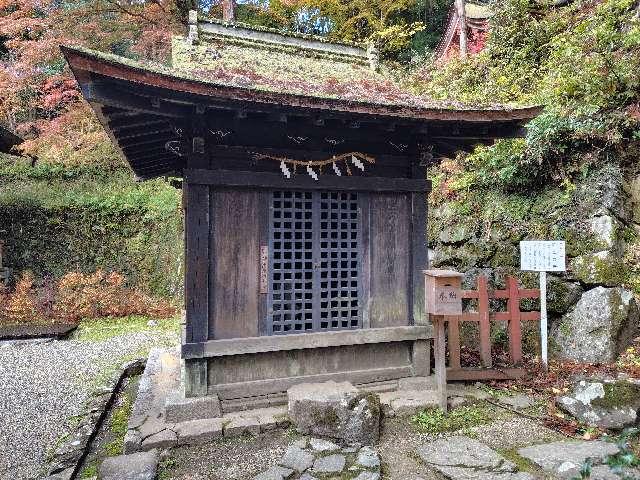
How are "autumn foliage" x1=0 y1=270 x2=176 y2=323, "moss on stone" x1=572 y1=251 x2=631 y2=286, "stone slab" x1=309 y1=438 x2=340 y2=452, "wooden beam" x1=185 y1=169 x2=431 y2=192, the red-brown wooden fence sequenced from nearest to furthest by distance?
"stone slab" x1=309 y1=438 x2=340 y2=452
"wooden beam" x1=185 y1=169 x2=431 y2=192
the red-brown wooden fence
"moss on stone" x1=572 y1=251 x2=631 y2=286
"autumn foliage" x1=0 y1=270 x2=176 y2=323

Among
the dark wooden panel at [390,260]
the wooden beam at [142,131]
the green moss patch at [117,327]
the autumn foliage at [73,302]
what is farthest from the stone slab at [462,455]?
the autumn foliage at [73,302]

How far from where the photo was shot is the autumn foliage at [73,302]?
40.8 feet

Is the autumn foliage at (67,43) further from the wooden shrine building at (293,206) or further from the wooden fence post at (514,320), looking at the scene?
the wooden fence post at (514,320)

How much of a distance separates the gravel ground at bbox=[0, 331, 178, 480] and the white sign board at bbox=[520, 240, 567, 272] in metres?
7.25

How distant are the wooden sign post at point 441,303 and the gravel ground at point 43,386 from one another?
4.72 meters

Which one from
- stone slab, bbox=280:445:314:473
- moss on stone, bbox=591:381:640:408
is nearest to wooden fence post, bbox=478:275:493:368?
moss on stone, bbox=591:381:640:408

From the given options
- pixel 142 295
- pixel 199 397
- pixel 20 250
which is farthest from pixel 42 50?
pixel 199 397

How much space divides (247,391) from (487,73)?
44.0 feet

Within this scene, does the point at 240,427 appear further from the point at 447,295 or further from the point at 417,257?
the point at 417,257

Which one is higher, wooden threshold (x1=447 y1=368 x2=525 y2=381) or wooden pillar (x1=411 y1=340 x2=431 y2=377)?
wooden pillar (x1=411 y1=340 x2=431 y2=377)

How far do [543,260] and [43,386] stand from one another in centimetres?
872

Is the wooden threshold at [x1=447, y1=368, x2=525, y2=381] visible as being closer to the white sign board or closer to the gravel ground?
the white sign board

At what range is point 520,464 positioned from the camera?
4.30 m

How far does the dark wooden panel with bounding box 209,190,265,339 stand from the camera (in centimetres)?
546
